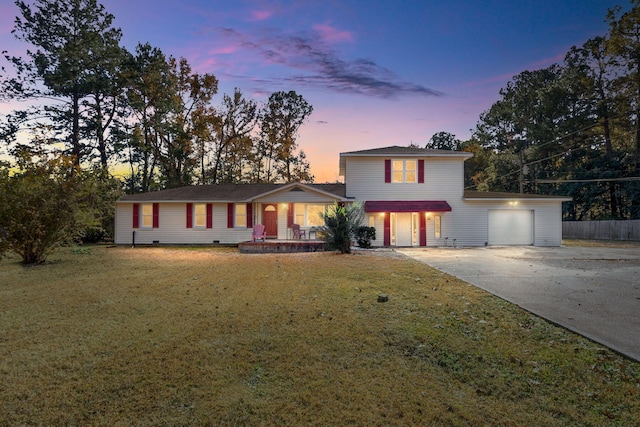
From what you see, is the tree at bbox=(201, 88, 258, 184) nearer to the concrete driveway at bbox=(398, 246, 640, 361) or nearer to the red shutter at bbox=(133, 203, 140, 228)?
the red shutter at bbox=(133, 203, 140, 228)

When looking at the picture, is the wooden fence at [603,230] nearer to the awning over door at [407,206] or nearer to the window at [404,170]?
the awning over door at [407,206]

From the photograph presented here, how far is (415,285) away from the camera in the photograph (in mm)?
7914

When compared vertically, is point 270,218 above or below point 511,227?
above

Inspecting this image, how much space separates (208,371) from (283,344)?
102cm

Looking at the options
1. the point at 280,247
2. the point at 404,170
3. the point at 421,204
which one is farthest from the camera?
the point at 404,170

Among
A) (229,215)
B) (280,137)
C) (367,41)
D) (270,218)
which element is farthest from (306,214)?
(280,137)

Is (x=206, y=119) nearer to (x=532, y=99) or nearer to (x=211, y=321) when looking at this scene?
(x=211, y=321)

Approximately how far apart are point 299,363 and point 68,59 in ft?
98.7

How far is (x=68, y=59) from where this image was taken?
2422 centimetres

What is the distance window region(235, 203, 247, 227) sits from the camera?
68.2 ft

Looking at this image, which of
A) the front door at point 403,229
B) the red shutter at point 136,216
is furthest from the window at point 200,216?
the front door at point 403,229

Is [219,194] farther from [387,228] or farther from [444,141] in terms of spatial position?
[444,141]

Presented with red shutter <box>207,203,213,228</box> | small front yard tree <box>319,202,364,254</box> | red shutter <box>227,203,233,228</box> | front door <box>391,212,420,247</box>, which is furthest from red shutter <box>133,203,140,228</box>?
front door <box>391,212,420,247</box>

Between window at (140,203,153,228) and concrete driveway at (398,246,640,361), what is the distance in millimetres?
17313
